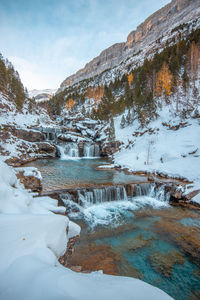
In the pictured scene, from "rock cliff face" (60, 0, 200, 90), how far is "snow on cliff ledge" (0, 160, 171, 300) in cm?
8053

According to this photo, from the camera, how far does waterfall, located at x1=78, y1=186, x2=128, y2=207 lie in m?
8.67

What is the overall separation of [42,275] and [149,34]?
117 metres

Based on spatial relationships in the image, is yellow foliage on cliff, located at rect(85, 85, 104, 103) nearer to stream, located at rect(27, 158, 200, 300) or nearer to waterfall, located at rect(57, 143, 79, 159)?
waterfall, located at rect(57, 143, 79, 159)

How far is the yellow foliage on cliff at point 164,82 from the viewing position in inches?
1298

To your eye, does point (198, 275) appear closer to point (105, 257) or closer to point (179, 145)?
point (105, 257)

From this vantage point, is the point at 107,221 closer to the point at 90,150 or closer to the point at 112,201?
the point at 112,201

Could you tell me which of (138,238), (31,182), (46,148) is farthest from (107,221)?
(46,148)

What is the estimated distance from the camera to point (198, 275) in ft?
13.6

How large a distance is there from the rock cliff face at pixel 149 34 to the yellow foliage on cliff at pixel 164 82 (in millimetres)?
37756

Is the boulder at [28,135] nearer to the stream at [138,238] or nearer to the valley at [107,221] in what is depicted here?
the valley at [107,221]

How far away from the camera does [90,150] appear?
91.4ft

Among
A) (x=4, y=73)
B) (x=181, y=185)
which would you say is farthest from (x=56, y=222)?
(x=4, y=73)

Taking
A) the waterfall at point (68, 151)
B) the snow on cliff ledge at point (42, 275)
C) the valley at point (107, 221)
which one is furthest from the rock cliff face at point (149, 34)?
the snow on cliff ledge at point (42, 275)

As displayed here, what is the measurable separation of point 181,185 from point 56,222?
973 cm
